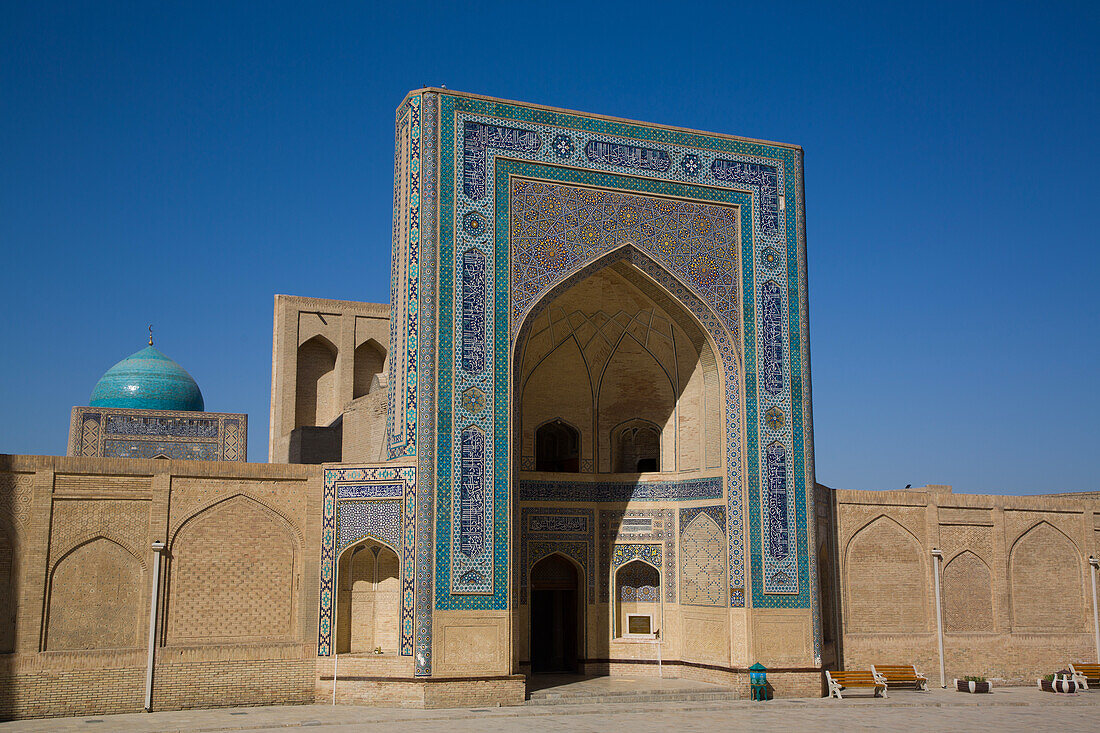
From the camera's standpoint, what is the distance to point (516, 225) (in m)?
11.8

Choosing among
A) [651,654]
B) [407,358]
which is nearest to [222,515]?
[407,358]

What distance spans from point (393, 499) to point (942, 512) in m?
7.39

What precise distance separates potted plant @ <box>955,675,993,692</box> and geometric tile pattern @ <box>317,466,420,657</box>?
22.6 feet

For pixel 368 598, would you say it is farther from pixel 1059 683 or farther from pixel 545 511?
pixel 1059 683

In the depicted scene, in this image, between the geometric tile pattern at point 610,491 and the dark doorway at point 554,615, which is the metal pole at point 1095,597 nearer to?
the geometric tile pattern at point 610,491

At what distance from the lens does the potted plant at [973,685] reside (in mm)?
12883

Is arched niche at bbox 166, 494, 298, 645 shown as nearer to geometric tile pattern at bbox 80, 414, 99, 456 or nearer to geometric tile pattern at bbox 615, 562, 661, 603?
geometric tile pattern at bbox 615, 562, 661, 603

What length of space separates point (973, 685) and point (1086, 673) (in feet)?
6.30

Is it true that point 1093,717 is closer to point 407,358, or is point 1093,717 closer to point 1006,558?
point 1006,558

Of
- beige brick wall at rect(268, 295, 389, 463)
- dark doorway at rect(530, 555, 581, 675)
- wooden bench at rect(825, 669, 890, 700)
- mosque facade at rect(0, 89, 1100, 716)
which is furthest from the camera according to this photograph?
beige brick wall at rect(268, 295, 389, 463)

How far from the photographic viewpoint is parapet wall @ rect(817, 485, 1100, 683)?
44.3 ft

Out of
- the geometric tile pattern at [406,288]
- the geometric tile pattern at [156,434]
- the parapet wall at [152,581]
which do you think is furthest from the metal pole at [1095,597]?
the geometric tile pattern at [156,434]

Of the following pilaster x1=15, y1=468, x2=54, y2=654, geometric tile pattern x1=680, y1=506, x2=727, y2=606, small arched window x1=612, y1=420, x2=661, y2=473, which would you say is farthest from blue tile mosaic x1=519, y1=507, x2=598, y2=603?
pilaster x1=15, y1=468, x2=54, y2=654

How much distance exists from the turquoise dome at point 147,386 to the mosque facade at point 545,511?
4503 mm
